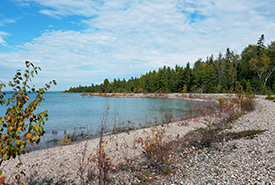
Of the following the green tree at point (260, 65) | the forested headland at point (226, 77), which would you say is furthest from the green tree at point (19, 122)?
the green tree at point (260, 65)

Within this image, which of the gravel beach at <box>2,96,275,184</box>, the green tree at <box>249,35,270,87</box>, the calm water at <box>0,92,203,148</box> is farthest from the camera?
the green tree at <box>249,35,270,87</box>

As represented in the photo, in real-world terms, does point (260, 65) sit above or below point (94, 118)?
above

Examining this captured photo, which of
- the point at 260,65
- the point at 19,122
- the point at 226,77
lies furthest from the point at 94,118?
the point at 226,77

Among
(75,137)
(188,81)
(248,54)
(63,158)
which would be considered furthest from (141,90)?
(63,158)

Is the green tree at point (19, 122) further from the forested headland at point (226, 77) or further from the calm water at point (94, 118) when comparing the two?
the forested headland at point (226, 77)

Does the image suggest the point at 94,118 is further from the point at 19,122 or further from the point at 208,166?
the point at 19,122

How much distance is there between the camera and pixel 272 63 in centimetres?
4631

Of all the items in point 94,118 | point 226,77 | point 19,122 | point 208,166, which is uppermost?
point 226,77

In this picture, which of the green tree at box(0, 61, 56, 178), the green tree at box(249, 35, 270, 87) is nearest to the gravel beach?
the green tree at box(0, 61, 56, 178)

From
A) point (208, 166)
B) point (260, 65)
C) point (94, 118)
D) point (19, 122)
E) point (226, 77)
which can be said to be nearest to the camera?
point (19, 122)

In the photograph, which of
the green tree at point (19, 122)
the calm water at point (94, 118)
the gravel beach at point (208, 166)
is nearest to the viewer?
the green tree at point (19, 122)

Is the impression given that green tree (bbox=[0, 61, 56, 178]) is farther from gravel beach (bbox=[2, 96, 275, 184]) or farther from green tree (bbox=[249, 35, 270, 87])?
green tree (bbox=[249, 35, 270, 87])

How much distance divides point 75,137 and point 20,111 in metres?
10.8

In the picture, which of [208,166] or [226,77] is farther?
[226,77]
